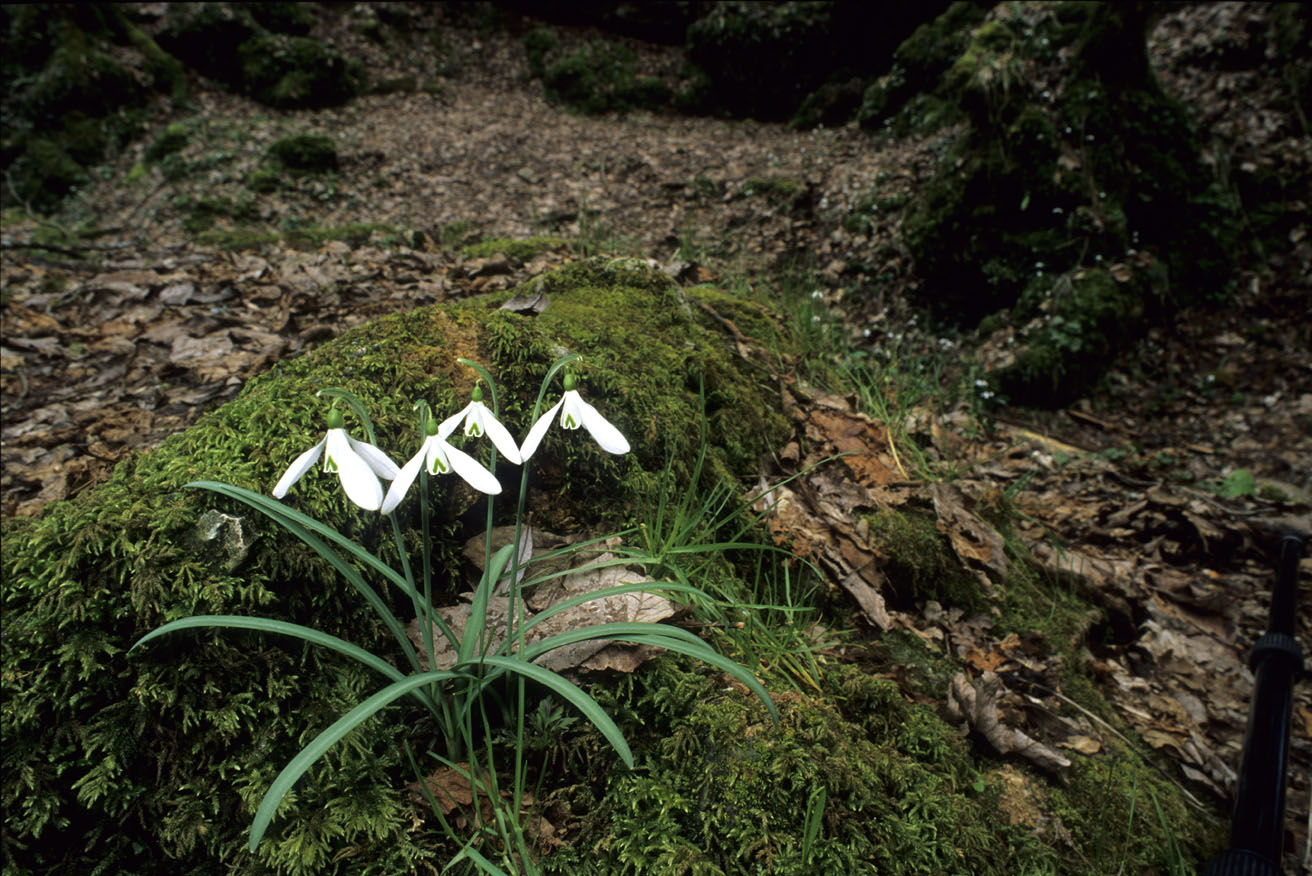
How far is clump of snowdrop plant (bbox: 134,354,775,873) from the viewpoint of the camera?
3.06 feet

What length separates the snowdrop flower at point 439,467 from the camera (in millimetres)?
924

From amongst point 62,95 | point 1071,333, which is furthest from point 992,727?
point 62,95

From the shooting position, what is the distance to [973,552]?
7.27ft

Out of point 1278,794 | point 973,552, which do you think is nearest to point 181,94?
point 973,552

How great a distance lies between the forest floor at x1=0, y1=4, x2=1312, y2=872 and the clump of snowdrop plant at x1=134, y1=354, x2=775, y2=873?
112 centimetres

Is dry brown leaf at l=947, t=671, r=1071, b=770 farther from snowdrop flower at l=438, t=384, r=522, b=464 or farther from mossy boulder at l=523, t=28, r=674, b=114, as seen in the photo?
mossy boulder at l=523, t=28, r=674, b=114

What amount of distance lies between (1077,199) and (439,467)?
548 cm

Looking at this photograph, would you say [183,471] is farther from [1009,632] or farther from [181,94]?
[181,94]

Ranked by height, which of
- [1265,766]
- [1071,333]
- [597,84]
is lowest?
[1265,766]

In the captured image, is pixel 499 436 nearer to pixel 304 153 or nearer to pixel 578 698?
pixel 578 698

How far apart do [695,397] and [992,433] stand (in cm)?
290

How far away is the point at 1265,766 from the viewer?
1.63 meters

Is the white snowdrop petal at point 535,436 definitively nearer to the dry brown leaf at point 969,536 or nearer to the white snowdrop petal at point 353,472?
the white snowdrop petal at point 353,472

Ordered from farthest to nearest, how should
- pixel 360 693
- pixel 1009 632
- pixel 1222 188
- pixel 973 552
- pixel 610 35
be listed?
1. pixel 610 35
2. pixel 1222 188
3. pixel 973 552
4. pixel 1009 632
5. pixel 360 693
